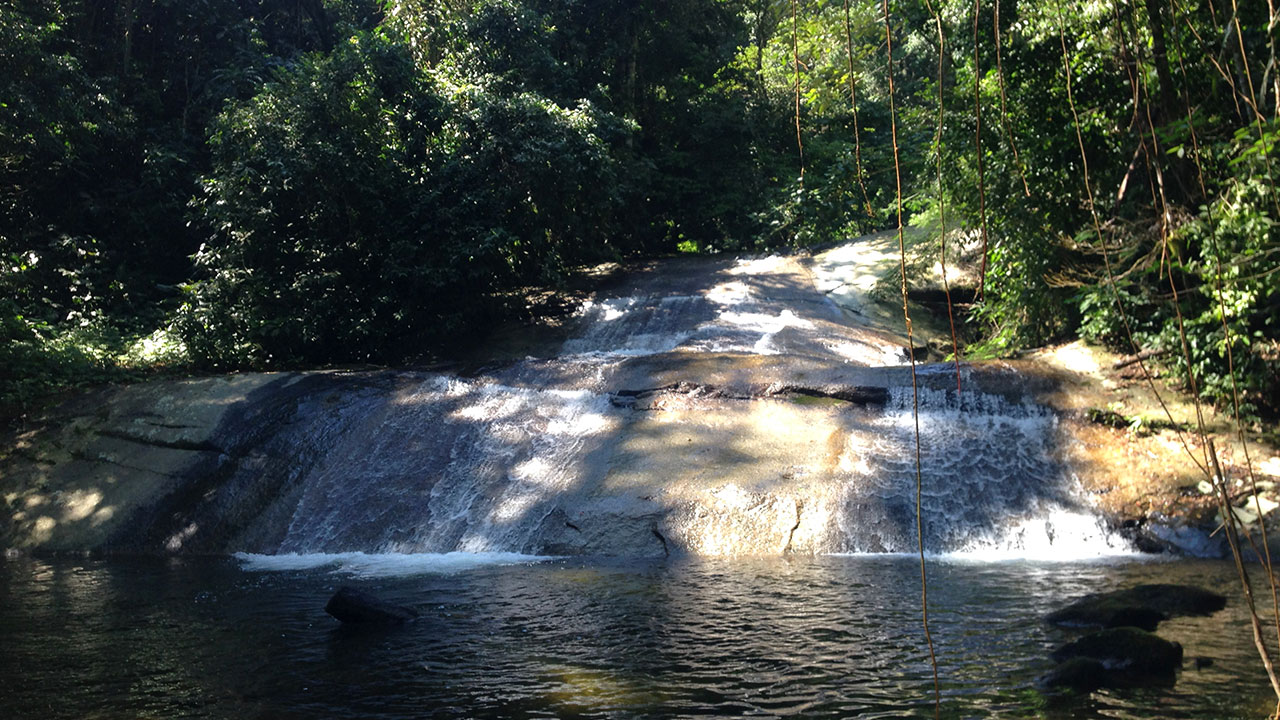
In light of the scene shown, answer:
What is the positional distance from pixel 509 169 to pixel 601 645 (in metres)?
14.0

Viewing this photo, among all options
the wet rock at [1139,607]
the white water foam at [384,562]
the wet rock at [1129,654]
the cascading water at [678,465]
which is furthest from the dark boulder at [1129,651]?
the white water foam at [384,562]

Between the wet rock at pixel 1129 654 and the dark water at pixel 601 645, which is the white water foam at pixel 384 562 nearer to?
the dark water at pixel 601 645

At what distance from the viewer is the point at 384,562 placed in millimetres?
11234

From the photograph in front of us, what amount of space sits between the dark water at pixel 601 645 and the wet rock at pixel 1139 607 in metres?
0.16

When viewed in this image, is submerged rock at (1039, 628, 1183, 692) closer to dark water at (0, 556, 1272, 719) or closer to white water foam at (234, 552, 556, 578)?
dark water at (0, 556, 1272, 719)

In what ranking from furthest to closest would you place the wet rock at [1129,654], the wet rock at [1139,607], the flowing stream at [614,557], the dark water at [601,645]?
1. the wet rock at [1139,607]
2. the flowing stream at [614,557]
3. the wet rock at [1129,654]
4. the dark water at [601,645]

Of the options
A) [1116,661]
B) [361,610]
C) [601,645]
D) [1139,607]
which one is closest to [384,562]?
[361,610]

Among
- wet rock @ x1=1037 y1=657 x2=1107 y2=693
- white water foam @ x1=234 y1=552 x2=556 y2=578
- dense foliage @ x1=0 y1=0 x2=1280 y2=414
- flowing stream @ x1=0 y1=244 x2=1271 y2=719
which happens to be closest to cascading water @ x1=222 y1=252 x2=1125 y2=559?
flowing stream @ x1=0 y1=244 x2=1271 y2=719

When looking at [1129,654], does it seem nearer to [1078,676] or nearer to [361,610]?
[1078,676]

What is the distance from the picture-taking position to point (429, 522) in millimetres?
12297

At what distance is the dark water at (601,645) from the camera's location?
19.3ft

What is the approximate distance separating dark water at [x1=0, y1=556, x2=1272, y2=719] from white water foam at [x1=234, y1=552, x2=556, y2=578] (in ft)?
1.45

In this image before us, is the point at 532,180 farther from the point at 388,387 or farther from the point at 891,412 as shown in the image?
the point at 891,412

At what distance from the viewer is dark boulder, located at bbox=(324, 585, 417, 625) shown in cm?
788
